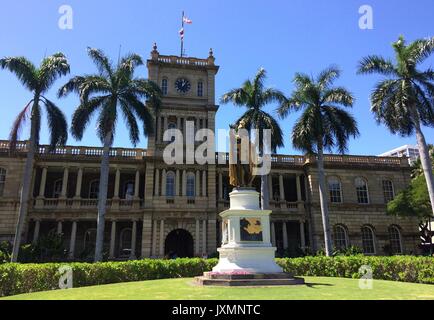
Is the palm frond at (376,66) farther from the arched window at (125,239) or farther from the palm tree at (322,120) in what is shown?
the arched window at (125,239)

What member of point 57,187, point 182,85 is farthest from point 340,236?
point 57,187

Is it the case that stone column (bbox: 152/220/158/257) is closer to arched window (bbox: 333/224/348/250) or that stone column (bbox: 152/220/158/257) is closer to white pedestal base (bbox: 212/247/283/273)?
arched window (bbox: 333/224/348/250)

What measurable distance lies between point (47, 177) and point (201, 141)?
46.3 ft

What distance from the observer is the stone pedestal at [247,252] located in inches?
506

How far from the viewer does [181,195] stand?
30859mm

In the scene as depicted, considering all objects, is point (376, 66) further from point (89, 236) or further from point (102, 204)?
point (89, 236)

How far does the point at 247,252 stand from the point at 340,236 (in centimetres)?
2244

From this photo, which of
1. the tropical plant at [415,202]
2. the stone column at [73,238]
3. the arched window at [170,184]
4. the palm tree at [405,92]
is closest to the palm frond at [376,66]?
the palm tree at [405,92]

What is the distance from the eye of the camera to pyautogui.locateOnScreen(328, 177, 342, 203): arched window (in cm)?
3388

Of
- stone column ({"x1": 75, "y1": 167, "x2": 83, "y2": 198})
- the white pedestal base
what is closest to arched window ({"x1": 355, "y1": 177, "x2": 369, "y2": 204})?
the white pedestal base

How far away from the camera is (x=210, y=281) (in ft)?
41.5

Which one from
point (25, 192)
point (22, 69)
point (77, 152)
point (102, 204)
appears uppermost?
point (22, 69)
